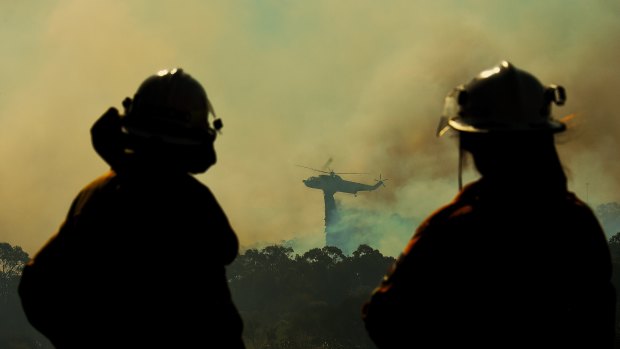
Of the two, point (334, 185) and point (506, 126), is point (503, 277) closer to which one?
point (506, 126)

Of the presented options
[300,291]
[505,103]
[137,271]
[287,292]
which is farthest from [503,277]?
[287,292]

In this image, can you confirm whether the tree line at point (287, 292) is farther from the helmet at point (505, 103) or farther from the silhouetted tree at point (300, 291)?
the helmet at point (505, 103)

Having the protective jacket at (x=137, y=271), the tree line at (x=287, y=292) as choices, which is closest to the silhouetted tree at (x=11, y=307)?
the tree line at (x=287, y=292)

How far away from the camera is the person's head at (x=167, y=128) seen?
5.47 meters

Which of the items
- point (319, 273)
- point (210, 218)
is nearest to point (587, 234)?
point (210, 218)

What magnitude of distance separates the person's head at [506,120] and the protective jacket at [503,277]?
0.60ft

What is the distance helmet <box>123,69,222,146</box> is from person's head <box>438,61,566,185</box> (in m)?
1.70

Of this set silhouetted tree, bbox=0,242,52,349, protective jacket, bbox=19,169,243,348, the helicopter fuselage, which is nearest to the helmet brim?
protective jacket, bbox=19,169,243,348

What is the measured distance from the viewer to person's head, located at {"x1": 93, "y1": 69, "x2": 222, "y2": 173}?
5.47 metres

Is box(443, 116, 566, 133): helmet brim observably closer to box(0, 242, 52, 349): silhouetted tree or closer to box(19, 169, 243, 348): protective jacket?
box(19, 169, 243, 348): protective jacket

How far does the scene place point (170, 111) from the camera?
5.58m

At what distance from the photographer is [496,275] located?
4535 mm

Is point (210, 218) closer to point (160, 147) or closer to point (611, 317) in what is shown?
point (160, 147)

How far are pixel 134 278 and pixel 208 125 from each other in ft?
3.87
